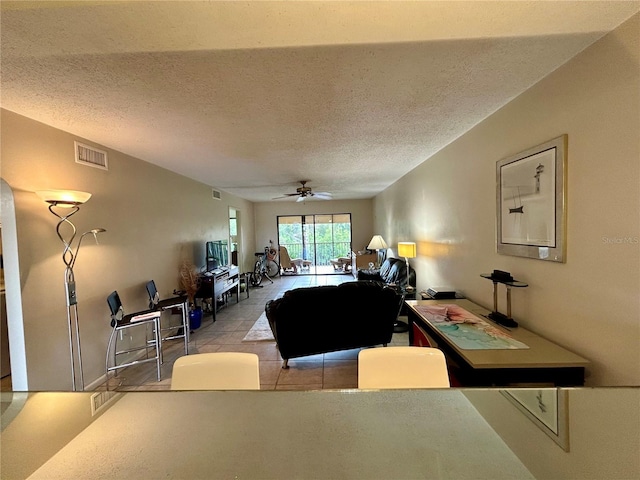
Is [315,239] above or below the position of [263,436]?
above

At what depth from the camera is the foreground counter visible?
852mm

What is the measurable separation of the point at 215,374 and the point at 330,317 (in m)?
1.58

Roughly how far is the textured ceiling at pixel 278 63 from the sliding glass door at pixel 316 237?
635 cm

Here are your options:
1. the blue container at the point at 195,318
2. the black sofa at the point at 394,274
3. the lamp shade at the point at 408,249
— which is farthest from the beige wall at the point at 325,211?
the blue container at the point at 195,318

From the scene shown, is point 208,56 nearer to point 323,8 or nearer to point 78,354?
point 323,8

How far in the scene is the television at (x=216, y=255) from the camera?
4795 mm

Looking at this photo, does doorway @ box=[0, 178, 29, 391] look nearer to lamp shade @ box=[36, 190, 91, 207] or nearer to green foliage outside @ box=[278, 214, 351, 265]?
lamp shade @ box=[36, 190, 91, 207]

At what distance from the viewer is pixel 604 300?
135 centimetres

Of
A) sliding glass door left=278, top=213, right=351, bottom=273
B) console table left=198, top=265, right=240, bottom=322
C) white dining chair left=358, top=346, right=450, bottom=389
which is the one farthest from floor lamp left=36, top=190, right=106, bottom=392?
sliding glass door left=278, top=213, right=351, bottom=273

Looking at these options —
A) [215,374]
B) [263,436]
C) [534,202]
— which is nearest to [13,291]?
[215,374]

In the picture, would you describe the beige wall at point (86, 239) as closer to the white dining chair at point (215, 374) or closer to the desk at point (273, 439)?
the desk at point (273, 439)

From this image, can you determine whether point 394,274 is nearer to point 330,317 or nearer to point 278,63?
point 330,317

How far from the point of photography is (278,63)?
1448 mm

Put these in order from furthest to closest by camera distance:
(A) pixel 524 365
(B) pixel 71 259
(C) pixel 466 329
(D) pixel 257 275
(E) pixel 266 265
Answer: (E) pixel 266 265 < (D) pixel 257 275 < (B) pixel 71 259 < (C) pixel 466 329 < (A) pixel 524 365
